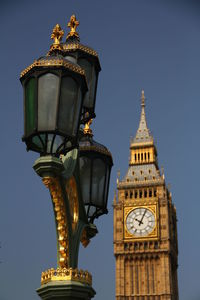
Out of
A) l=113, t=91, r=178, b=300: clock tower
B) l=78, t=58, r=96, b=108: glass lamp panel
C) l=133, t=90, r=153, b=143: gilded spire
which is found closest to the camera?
l=78, t=58, r=96, b=108: glass lamp panel

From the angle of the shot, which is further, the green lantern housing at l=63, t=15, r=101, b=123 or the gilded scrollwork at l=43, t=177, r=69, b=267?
the green lantern housing at l=63, t=15, r=101, b=123

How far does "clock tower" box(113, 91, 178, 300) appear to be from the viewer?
6384cm

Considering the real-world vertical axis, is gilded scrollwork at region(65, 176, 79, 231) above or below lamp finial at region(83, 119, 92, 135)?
below

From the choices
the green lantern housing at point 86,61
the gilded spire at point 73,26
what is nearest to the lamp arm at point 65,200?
the green lantern housing at point 86,61

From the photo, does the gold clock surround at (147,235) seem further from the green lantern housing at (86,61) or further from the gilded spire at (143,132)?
the green lantern housing at (86,61)

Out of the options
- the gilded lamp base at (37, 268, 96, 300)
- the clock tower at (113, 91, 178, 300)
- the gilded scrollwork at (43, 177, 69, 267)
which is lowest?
the gilded lamp base at (37, 268, 96, 300)

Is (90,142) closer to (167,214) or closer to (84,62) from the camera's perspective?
(84,62)

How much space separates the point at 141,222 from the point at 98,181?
58.1 m

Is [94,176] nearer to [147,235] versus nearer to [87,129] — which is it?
[87,129]

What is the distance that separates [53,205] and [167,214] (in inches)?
2377

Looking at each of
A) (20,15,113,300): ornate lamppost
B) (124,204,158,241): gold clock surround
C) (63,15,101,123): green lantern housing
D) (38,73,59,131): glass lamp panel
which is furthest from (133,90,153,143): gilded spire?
(38,73,59,131): glass lamp panel

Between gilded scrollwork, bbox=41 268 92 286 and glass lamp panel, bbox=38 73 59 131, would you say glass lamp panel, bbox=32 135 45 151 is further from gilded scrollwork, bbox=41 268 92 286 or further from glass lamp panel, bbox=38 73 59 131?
gilded scrollwork, bbox=41 268 92 286

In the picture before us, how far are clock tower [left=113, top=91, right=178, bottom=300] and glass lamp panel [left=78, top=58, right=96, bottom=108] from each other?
57.7 m

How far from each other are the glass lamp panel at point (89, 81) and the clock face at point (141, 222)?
190 ft
